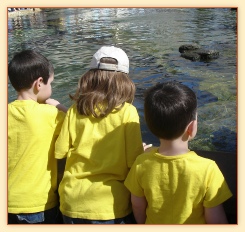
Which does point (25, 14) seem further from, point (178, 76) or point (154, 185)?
point (154, 185)

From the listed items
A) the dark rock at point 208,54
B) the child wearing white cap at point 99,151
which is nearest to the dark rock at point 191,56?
the dark rock at point 208,54

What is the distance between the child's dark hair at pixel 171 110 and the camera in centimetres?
216

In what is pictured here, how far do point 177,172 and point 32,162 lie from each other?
102 cm

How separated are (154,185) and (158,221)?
0.23 meters

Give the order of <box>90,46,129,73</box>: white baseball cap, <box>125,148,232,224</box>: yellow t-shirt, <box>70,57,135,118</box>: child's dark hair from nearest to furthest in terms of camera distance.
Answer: <box>125,148,232,224</box>: yellow t-shirt, <box>70,57,135,118</box>: child's dark hair, <box>90,46,129,73</box>: white baseball cap

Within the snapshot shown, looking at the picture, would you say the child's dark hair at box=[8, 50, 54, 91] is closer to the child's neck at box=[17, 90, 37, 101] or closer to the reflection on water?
the child's neck at box=[17, 90, 37, 101]

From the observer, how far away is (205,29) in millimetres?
15312

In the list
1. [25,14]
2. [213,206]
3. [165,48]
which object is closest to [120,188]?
[213,206]

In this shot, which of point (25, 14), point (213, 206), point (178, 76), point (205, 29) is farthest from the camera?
point (25, 14)

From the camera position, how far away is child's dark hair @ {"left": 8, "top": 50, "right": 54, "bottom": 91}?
108 inches

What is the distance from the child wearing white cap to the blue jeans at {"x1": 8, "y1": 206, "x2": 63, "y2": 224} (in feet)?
0.77

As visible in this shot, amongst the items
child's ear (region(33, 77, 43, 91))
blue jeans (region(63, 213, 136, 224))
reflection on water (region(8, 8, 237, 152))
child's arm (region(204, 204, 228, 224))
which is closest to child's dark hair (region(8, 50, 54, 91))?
child's ear (region(33, 77, 43, 91))

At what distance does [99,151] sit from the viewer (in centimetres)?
242

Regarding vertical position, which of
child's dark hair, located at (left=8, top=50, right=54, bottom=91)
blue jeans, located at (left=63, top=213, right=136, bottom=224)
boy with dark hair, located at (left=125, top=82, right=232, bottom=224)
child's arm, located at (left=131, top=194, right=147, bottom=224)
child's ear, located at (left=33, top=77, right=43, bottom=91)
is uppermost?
child's dark hair, located at (left=8, top=50, right=54, bottom=91)
